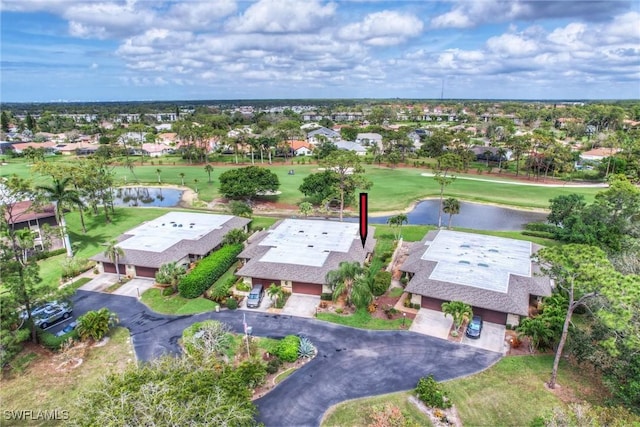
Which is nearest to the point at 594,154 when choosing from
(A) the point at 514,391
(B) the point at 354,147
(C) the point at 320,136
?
(B) the point at 354,147

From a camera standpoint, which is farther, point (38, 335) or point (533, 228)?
point (533, 228)

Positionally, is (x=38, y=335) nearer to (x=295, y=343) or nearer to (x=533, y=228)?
(x=295, y=343)

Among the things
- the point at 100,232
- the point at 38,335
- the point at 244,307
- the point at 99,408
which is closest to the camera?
the point at 99,408

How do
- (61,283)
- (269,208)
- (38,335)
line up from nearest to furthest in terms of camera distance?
(38,335), (61,283), (269,208)

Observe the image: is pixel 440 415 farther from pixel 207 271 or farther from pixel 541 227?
pixel 541 227

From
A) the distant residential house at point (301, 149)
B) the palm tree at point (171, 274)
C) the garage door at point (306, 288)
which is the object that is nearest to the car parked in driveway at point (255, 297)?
the garage door at point (306, 288)

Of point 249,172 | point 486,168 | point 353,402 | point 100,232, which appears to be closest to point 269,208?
point 249,172

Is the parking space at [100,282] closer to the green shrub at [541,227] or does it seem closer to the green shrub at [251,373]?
the green shrub at [251,373]
